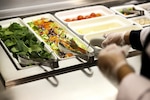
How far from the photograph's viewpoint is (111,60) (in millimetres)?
705

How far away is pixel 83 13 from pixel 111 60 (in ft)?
2.71

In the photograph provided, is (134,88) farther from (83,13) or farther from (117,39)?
(83,13)

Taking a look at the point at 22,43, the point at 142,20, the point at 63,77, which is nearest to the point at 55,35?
the point at 22,43

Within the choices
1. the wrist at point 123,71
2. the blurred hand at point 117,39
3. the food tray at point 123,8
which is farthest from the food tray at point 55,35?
the wrist at point 123,71

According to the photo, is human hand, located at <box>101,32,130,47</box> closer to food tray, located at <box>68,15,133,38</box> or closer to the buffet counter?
the buffet counter

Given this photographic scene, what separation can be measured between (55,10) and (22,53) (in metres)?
0.47

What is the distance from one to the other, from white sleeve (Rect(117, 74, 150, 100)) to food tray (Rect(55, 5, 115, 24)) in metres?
0.78

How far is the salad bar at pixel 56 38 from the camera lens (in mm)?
1028

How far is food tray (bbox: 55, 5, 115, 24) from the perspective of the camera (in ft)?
4.75

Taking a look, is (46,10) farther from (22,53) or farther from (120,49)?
(120,49)

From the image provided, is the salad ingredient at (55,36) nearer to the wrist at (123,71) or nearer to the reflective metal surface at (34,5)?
the reflective metal surface at (34,5)

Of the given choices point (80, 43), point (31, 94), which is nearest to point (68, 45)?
point (80, 43)

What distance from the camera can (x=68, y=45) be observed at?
3.92 feet

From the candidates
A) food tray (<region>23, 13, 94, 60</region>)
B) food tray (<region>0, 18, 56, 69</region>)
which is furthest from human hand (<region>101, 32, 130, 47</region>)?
food tray (<region>0, 18, 56, 69</region>)
